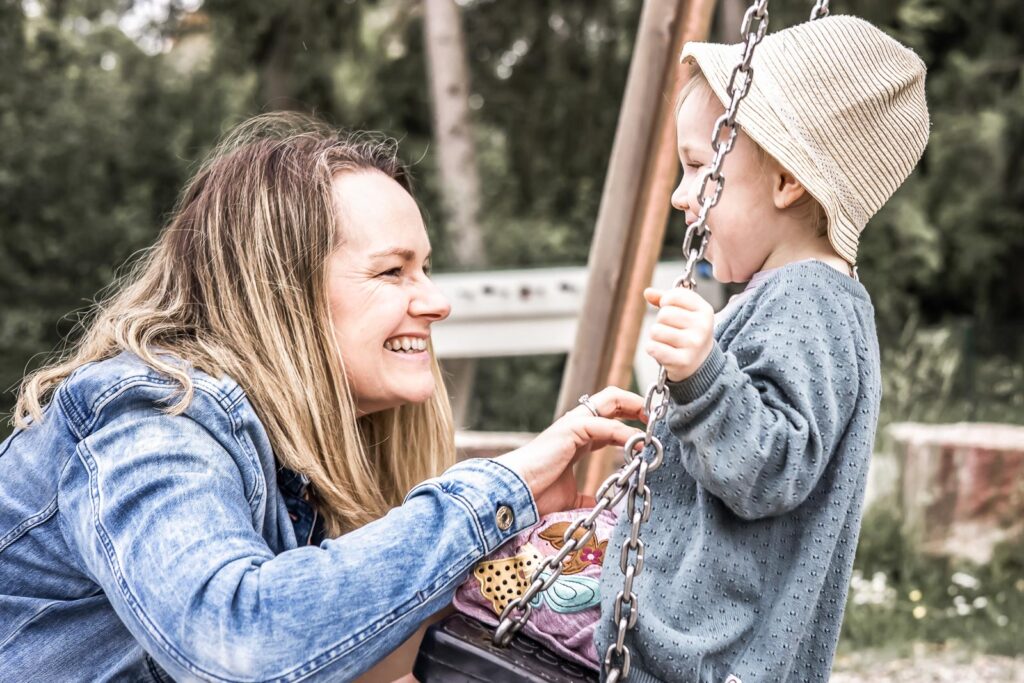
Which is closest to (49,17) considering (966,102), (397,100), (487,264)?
(397,100)

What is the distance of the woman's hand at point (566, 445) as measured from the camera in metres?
1.90

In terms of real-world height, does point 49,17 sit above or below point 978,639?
above

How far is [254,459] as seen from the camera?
1.84 m

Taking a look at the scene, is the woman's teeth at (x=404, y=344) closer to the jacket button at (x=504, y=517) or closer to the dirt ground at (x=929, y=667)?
the jacket button at (x=504, y=517)

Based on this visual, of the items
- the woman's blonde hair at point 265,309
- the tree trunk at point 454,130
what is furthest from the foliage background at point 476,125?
the woman's blonde hair at point 265,309

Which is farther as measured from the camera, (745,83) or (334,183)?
(334,183)

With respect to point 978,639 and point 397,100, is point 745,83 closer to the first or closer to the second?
point 978,639

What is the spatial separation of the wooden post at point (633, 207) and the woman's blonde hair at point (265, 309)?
117cm

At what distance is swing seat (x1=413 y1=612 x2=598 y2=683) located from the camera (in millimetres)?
1741

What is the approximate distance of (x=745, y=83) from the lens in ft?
5.35

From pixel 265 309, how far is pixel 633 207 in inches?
60.7

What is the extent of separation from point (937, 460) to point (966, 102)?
717 cm

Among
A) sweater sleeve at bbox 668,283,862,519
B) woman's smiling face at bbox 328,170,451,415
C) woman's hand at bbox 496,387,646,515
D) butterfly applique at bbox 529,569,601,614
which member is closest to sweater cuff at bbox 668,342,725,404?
sweater sleeve at bbox 668,283,862,519

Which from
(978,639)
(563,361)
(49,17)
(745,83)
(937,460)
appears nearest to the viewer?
(745,83)
